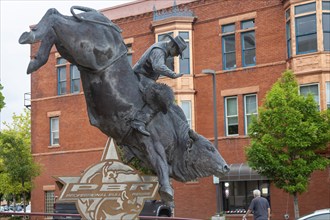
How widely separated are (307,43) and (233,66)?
4.42m

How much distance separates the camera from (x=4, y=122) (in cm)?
5366

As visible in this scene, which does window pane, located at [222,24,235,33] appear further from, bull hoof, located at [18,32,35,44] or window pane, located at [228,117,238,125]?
bull hoof, located at [18,32,35,44]

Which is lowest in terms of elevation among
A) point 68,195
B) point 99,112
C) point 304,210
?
point 304,210

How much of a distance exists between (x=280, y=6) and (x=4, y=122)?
33.2 meters

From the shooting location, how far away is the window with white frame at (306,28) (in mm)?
26312

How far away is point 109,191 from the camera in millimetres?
5836

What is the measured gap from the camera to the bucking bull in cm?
524

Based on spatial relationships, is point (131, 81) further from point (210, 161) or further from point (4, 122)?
point (4, 122)

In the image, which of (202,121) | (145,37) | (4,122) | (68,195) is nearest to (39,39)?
(68,195)

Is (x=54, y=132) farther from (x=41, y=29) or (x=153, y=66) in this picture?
(x=41, y=29)

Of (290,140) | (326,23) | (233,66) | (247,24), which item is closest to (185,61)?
(233,66)

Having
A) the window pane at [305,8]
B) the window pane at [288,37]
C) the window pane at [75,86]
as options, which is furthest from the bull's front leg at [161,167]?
the window pane at [75,86]

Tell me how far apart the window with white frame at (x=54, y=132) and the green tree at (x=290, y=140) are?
16497mm

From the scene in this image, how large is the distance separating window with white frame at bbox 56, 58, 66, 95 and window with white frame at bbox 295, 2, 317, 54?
15.2 m
